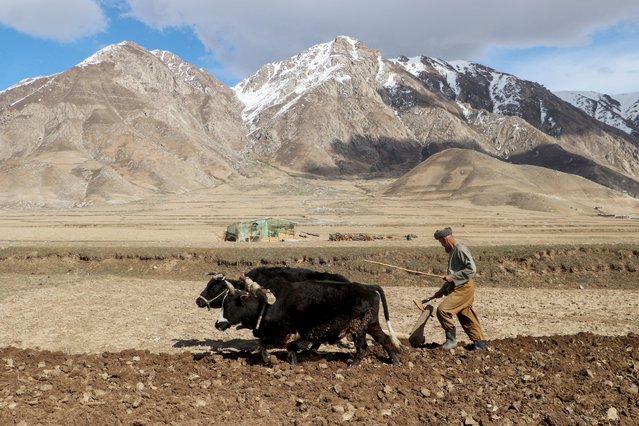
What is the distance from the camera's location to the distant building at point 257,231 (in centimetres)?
4231

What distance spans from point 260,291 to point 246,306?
1.58ft

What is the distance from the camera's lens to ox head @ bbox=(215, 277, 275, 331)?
10.4m

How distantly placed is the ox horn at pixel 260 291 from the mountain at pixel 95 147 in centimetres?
11073

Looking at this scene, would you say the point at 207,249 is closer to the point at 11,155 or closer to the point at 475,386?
the point at 475,386

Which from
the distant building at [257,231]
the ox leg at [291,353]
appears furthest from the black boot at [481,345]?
the distant building at [257,231]

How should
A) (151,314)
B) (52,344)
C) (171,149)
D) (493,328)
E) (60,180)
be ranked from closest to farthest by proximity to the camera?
1. (52,344)
2. (493,328)
3. (151,314)
4. (60,180)
5. (171,149)

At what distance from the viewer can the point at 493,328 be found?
14.4m

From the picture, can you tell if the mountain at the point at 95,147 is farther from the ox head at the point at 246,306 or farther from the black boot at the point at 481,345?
the black boot at the point at 481,345

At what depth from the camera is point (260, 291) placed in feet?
34.0

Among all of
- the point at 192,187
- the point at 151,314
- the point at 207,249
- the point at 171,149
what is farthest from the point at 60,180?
the point at 151,314

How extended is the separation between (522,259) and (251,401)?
2031 cm

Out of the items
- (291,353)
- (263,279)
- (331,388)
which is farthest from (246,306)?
(331,388)

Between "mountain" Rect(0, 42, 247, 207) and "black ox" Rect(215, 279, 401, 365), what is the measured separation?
4383 inches

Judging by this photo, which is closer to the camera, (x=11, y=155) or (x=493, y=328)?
(x=493, y=328)
